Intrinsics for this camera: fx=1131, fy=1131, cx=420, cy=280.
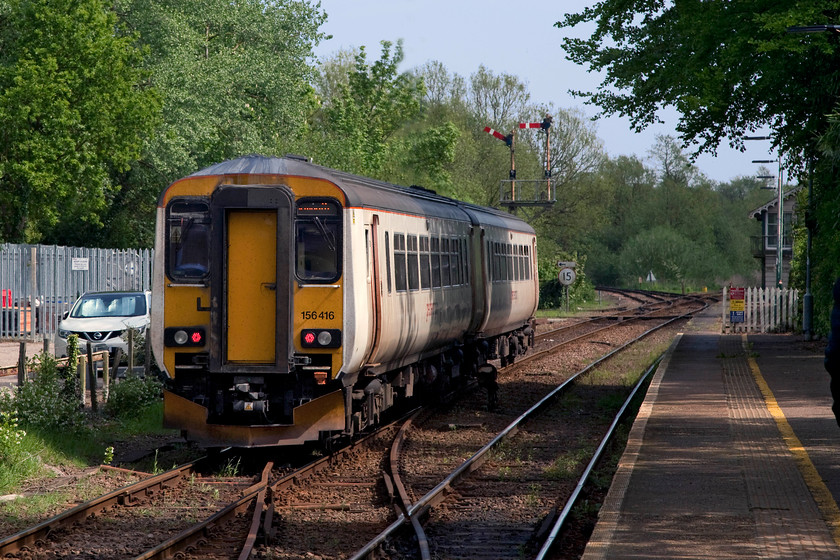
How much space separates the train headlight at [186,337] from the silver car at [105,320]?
7570 mm

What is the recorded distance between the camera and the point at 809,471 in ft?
34.7

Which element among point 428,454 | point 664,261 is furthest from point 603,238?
point 428,454

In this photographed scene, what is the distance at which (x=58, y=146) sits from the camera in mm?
30969

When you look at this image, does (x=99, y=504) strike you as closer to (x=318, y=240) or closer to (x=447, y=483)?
(x=447, y=483)

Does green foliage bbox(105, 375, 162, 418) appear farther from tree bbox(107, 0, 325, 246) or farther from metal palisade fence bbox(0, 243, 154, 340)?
tree bbox(107, 0, 325, 246)

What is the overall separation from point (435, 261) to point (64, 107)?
60.0ft

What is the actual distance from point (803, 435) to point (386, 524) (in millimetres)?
5952

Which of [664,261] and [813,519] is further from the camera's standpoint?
[664,261]

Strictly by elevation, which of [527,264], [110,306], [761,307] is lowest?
[761,307]

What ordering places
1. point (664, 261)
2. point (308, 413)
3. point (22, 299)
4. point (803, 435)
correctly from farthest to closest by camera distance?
point (664, 261)
point (22, 299)
point (803, 435)
point (308, 413)

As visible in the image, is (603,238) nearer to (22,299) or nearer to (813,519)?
(22,299)

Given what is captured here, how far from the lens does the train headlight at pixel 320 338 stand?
Answer: 462 inches

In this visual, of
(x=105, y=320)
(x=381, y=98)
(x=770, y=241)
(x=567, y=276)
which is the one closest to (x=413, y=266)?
(x=105, y=320)

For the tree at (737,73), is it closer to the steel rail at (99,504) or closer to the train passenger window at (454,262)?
the train passenger window at (454,262)
